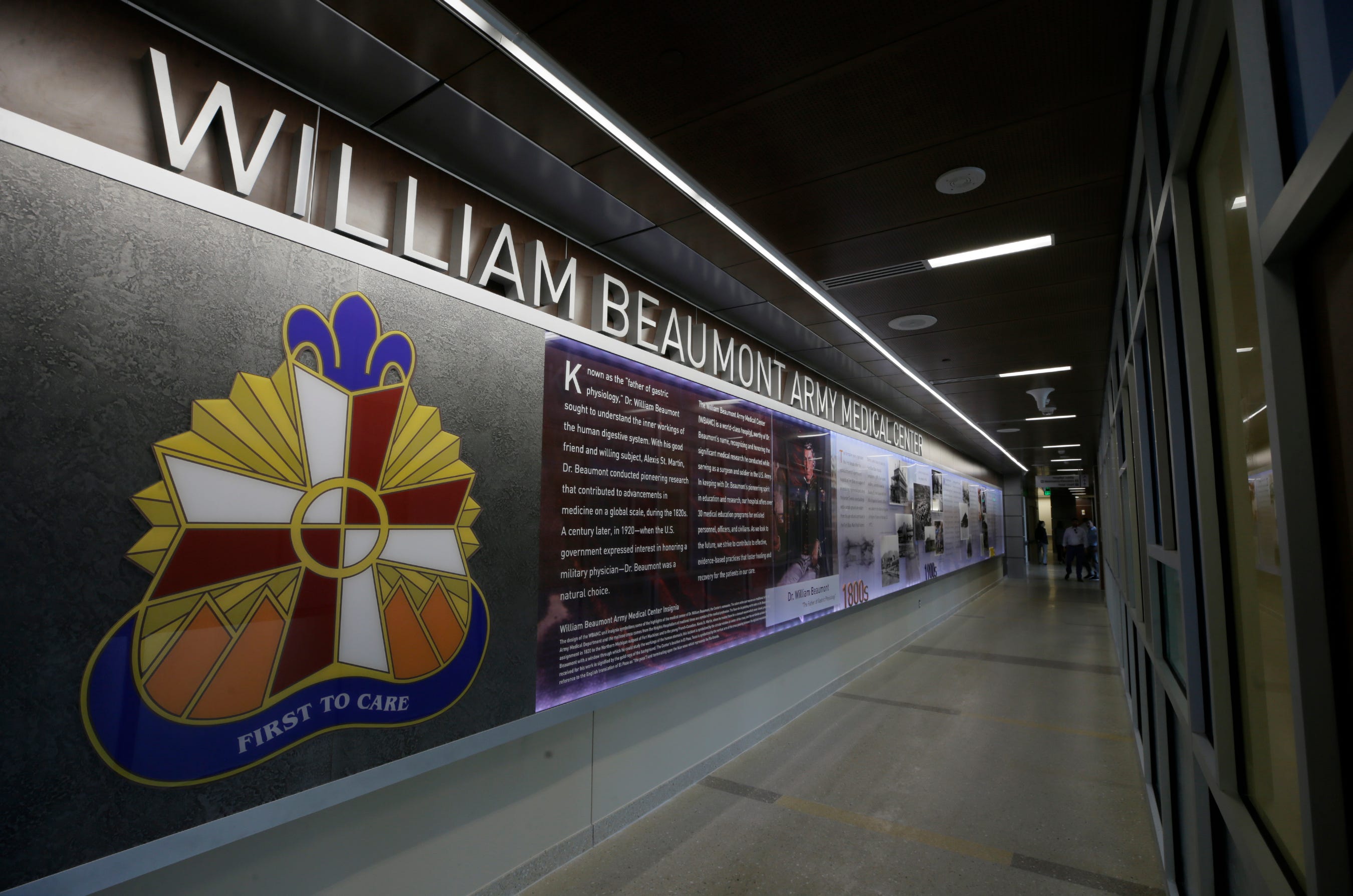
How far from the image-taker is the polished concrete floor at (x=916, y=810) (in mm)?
2664

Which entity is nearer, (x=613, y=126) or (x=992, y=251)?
(x=613, y=126)

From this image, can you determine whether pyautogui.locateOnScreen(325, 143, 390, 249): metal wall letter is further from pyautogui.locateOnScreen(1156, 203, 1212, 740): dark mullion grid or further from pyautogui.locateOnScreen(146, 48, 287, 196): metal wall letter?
pyautogui.locateOnScreen(1156, 203, 1212, 740): dark mullion grid

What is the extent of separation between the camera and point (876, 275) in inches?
142

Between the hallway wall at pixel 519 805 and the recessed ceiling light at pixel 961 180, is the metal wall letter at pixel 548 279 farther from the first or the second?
the hallway wall at pixel 519 805

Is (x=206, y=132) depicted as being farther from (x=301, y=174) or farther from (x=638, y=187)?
(x=638, y=187)

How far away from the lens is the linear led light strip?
180 cm

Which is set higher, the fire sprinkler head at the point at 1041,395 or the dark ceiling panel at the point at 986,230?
the dark ceiling panel at the point at 986,230

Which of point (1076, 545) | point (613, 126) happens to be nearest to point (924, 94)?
point (613, 126)

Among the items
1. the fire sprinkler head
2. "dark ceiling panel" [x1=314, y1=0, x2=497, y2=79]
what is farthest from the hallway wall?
the fire sprinkler head

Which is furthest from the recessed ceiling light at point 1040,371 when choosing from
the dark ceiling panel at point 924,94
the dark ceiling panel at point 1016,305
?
the dark ceiling panel at point 924,94

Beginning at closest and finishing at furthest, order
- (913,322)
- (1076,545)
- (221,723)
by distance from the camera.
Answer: (221,723), (913,322), (1076,545)

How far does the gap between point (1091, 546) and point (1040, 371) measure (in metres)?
12.2

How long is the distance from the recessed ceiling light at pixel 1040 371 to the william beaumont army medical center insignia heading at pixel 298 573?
5.31 m

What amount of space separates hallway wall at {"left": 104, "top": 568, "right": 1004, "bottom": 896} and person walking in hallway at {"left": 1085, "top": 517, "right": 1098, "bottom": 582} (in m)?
14.0
